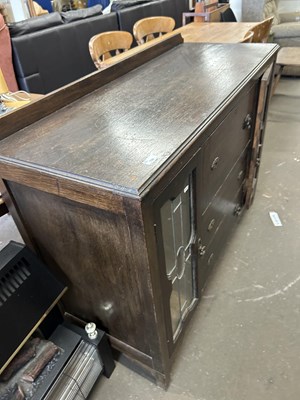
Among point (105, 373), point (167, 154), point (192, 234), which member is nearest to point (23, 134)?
point (167, 154)

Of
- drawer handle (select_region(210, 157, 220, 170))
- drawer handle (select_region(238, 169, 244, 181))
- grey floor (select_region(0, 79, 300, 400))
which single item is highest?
drawer handle (select_region(210, 157, 220, 170))

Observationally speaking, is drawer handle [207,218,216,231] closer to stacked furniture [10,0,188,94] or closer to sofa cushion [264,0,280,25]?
stacked furniture [10,0,188,94]

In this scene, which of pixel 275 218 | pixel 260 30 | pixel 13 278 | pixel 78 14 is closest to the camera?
pixel 13 278

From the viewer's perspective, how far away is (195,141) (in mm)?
690

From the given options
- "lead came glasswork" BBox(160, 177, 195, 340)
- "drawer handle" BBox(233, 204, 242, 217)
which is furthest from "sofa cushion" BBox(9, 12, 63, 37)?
"lead came glasswork" BBox(160, 177, 195, 340)

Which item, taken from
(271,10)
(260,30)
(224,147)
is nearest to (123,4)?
(260,30)

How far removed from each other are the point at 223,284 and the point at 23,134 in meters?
1.00

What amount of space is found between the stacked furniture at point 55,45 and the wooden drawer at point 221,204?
1.76m

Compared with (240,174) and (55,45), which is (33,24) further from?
(240,174)

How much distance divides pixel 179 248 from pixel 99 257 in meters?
0.25

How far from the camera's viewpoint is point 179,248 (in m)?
0.88

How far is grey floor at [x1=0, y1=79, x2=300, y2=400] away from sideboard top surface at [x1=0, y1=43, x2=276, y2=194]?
2.64 ft

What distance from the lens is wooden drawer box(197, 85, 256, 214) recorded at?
867 millimetres

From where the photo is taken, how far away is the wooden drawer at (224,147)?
867 mm
